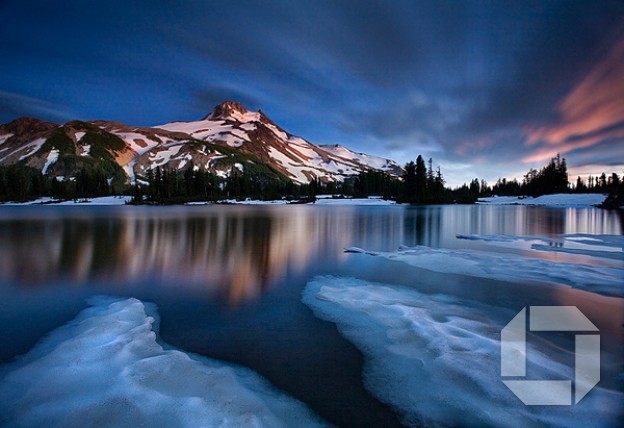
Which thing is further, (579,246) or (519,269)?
(579,246)

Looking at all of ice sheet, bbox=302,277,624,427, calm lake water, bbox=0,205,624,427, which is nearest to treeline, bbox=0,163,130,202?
calm lake water, bbox=0,205,624,427

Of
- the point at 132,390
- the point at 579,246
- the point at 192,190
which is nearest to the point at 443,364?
the point at 132,390

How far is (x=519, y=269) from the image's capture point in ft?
37.3

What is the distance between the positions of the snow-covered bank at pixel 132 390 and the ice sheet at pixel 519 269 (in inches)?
357

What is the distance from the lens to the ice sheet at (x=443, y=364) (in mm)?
3791

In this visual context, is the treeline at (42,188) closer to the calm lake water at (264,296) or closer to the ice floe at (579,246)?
the calm lake water at (264,296)

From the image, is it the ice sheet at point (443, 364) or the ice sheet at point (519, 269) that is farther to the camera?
the ice sheet at point (519, 269)

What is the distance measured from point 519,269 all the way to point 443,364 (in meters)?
8.40

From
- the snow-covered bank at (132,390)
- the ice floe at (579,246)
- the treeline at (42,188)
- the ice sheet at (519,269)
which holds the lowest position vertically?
the snow-covered bank at (132,390)

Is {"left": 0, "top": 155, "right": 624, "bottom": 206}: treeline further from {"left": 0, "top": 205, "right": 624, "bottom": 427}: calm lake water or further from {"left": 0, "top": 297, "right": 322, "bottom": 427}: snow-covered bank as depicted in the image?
{"left": 0, "top": 297, "right": 322, "bottom": 427}: snow-covered bank

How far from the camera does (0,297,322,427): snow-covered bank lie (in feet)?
12.2

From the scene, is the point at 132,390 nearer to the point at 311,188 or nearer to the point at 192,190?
the point at 192,190

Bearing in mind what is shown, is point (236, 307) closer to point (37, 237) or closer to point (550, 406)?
point (550, 406)

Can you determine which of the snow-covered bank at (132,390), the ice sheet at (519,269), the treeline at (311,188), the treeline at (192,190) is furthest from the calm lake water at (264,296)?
the treeline at (192,190)
